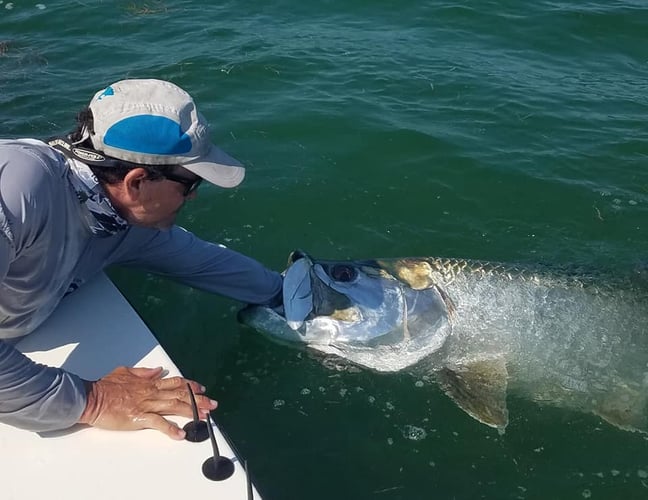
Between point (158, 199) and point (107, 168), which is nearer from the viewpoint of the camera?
point (107, 168)

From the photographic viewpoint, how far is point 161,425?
2.62 metres

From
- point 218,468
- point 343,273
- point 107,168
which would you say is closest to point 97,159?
point 107,168

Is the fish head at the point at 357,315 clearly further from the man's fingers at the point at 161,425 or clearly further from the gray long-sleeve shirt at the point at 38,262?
the man's fingers at the point at 161,425

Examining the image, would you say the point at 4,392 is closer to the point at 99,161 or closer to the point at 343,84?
the point at 99,161

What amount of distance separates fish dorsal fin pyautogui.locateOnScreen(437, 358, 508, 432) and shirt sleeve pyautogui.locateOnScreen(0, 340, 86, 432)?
2179mm

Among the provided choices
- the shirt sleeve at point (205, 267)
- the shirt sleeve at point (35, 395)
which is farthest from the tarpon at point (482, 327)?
the shirt sleeve at point (35, 395)

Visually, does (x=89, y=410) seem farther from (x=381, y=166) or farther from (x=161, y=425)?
(x=381, y=166)

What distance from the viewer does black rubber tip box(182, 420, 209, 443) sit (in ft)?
8.52

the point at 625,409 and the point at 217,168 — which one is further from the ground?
the point at 217,168

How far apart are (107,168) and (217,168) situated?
1.36 ft

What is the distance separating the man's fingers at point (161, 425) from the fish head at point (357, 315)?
1342 millimetres

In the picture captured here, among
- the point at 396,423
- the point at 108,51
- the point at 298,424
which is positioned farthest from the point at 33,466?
the point at 108,51

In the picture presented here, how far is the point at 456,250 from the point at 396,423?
1.76 meters

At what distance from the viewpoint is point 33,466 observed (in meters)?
2.52
